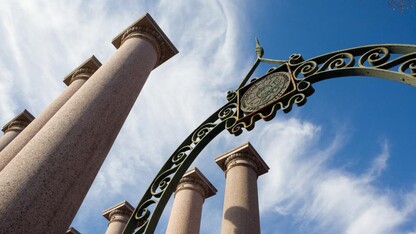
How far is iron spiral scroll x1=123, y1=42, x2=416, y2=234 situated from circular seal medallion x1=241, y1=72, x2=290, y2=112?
6 cm

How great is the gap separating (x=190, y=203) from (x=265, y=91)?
12.4 meters

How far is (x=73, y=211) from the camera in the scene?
20.4 feet

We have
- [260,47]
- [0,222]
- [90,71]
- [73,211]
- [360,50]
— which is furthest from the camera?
[90,71]

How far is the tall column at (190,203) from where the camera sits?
709 inches

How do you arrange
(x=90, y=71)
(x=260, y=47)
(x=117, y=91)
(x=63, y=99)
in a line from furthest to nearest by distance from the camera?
(x=90, y=71)
(x=63, y=99)
(x=260, y=47)
(x=117, y=91)

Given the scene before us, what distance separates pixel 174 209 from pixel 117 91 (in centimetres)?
1195

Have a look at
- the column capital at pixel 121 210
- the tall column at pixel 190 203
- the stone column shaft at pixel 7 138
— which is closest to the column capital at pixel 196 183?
the tall column at pixel 190 203

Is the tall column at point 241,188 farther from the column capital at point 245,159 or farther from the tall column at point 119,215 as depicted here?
the tall column at point 119,215

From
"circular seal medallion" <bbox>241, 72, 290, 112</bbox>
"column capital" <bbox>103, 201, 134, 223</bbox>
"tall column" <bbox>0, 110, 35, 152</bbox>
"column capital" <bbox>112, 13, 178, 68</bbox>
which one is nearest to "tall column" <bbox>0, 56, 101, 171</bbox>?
"column capital" <bbox>112, 13, 178, 68</bbox>

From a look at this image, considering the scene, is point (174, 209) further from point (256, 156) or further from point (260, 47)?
point (260, 47)

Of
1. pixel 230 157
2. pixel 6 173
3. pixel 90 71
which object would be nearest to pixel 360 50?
pixel 6 173

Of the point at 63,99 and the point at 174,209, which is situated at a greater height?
the point at 174,209

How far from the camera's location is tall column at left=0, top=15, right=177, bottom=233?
5.48 m

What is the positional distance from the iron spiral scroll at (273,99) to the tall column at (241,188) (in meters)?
7.78
